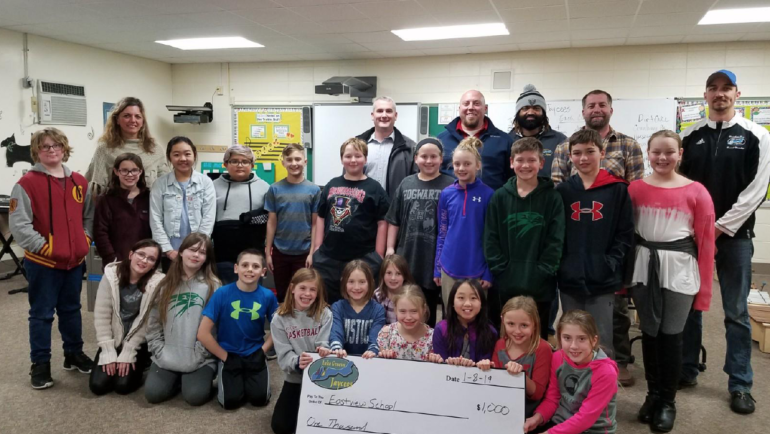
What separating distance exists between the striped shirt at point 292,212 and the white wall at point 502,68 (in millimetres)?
3841

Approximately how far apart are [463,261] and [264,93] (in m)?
5.60

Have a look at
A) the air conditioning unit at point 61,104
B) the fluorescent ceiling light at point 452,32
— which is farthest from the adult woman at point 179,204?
the air conditioning unit at point 61,104

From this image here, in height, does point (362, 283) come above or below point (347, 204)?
below

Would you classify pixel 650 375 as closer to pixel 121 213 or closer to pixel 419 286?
pixel 419 286

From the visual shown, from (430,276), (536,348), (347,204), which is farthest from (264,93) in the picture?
(536,348)

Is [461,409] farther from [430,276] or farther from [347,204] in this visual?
[347,204]

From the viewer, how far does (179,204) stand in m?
2.96

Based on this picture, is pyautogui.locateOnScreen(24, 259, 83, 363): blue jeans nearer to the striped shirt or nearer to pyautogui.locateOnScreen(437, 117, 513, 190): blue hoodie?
the striped shirt

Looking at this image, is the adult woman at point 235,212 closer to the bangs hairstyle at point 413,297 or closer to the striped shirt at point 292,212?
the striped shirt at point 292,212

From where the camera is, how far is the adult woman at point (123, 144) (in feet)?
10.0

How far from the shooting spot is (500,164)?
287 cm

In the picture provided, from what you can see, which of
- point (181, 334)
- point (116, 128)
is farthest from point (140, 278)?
point (116, 128)

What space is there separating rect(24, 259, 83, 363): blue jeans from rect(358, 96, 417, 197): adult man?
1.78 metres

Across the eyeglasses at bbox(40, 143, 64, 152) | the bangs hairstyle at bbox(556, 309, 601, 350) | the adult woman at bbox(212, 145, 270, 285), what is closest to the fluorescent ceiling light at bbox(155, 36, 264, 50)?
the adult woman at bbox(212, 145, 270, 285)
